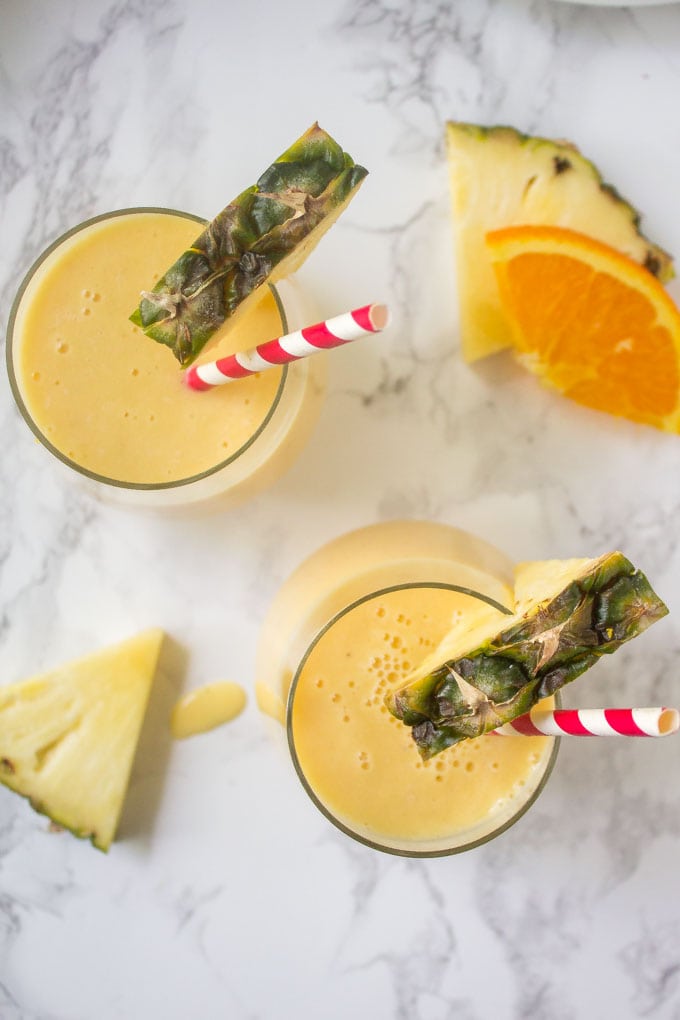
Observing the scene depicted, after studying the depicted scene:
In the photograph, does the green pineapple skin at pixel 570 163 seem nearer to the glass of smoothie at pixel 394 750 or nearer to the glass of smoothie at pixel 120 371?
the glass of smoothie at pixel 120 371

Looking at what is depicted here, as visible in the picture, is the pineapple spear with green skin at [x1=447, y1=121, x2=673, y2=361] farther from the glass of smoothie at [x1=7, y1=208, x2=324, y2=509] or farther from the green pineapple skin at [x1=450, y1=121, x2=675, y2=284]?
the glass of smoothie at [x1=7, y1=208, x2=324, y2=509]

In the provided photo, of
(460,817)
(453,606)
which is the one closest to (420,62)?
(453,606)

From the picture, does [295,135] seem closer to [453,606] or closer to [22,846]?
[453,606]

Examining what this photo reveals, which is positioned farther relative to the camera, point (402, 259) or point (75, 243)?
point (402, 259)

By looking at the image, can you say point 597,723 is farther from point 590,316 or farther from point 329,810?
point 590,316

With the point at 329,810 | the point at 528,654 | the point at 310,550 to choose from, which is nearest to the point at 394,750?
the point at 329,810
